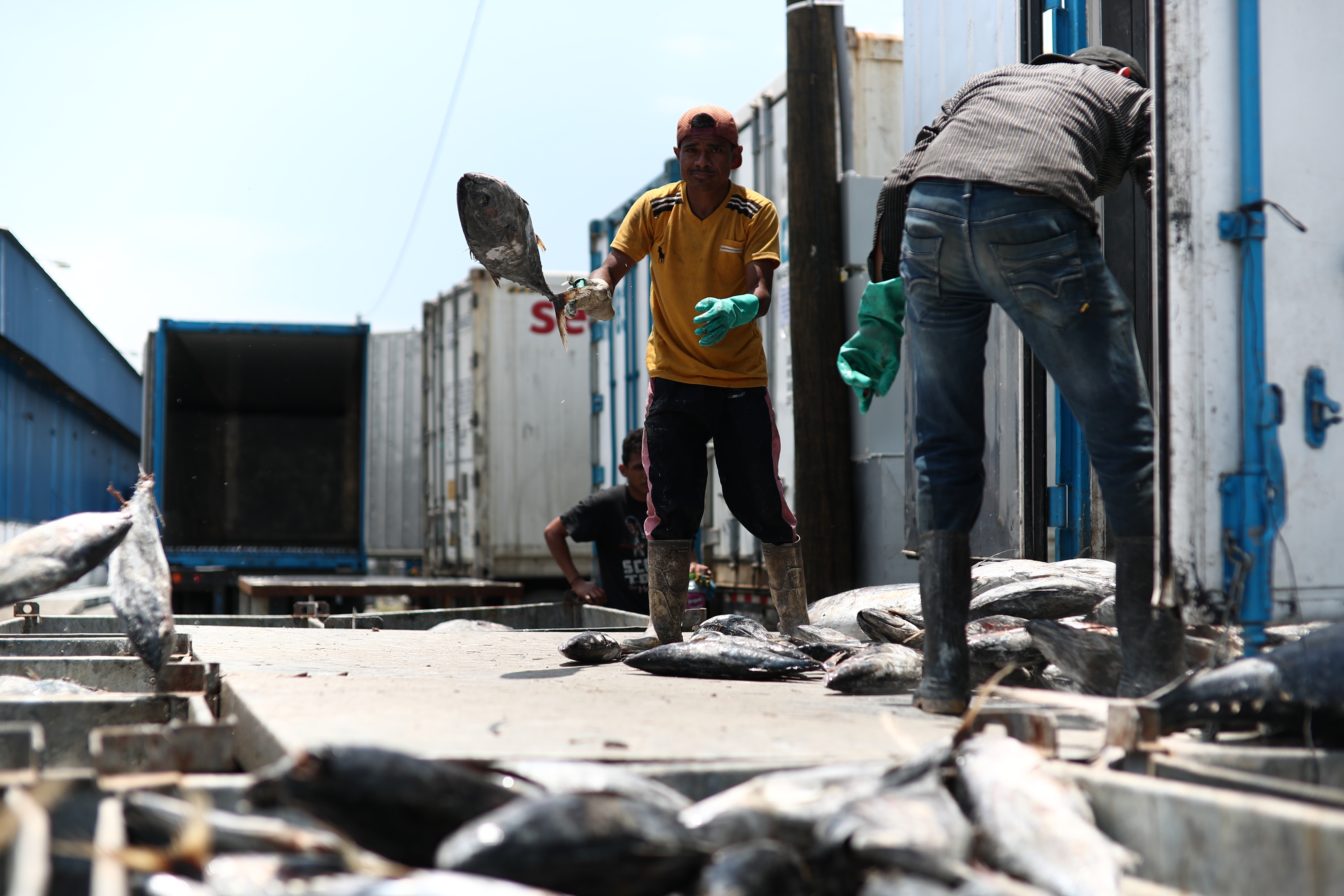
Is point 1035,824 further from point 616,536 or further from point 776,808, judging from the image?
point 616,536

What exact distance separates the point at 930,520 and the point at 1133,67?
1460mm

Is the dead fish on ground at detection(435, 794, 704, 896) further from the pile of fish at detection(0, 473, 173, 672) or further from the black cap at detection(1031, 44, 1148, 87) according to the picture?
the black cap at detection(1031, 44, 1148, 87)

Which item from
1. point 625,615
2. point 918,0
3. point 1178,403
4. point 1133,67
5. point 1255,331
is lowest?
point 625,615

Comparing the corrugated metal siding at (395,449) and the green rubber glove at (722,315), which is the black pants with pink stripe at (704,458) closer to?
the green rubber glove at (722,315)

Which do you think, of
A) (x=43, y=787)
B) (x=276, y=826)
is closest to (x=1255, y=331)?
(x=276, y=826)

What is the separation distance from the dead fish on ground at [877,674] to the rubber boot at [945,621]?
0.28 metres

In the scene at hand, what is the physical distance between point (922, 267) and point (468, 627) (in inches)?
179

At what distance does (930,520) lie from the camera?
116 inches

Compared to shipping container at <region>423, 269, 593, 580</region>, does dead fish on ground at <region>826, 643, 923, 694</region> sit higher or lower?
lower

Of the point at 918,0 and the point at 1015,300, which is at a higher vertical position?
the point at 918,0

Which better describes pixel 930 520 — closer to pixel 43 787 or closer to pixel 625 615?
pixel 43 787

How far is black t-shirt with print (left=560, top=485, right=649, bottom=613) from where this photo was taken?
7770 mm

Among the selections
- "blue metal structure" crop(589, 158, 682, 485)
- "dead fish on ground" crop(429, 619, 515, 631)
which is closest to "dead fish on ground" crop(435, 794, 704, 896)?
"dead fish on ground" crop(429, 619, 515, 631)

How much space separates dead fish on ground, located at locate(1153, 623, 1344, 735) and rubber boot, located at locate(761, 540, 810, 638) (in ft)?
7.97
